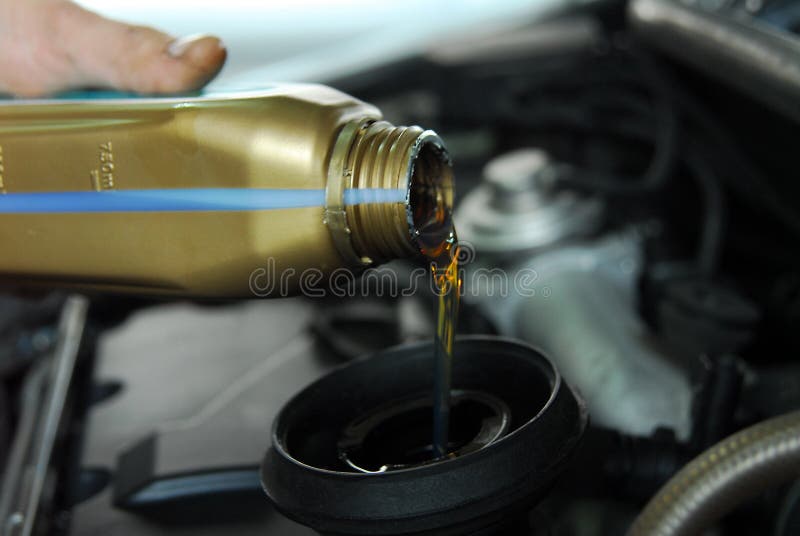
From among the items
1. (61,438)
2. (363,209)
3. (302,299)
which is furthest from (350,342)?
(363,209)

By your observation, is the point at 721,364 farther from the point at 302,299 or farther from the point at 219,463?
the point at 302,299

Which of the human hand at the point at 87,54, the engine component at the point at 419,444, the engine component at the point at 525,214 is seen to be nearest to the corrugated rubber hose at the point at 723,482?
the engine component at the point at 419,444

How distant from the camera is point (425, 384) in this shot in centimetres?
52

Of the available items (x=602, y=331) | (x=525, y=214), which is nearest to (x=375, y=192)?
(x=602, y=331)

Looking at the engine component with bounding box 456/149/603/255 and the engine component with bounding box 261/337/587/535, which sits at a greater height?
the engine component with bounding box 261/337/587/535

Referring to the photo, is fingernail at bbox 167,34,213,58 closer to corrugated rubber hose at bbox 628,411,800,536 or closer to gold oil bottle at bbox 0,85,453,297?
gold oil bottle at bbox 0,85,453,297

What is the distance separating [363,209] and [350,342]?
14.8 inches

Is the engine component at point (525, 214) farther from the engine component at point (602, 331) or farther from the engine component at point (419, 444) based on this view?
the engine component at point (419, 444)

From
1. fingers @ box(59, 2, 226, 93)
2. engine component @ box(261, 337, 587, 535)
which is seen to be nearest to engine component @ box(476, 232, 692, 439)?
engine component @ box(261, 337, 587, 535)

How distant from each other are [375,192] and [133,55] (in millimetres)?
217

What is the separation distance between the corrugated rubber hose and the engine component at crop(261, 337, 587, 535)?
0.05 meters

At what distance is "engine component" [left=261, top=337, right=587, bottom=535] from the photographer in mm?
385

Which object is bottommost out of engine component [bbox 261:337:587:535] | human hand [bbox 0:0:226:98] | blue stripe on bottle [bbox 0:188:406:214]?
engine component [bbox 261:337:587:535]

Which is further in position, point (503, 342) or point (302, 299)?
point (302, 299)
